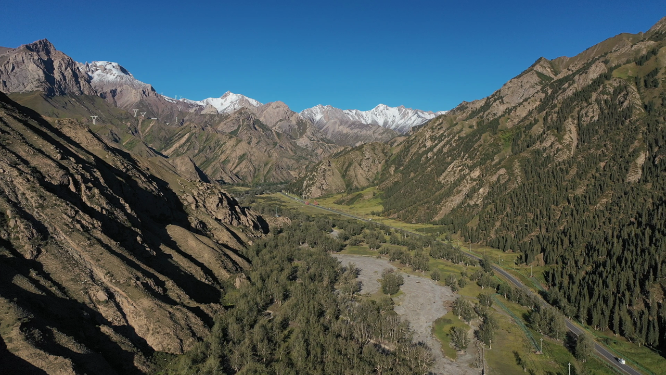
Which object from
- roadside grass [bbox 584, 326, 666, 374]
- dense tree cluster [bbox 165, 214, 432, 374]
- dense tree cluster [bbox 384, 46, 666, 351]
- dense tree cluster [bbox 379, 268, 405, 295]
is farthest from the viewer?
dense tree cluster [bbox 379, 268, 405, 295]

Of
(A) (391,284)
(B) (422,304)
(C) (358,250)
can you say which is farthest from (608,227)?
(C) (358,250)

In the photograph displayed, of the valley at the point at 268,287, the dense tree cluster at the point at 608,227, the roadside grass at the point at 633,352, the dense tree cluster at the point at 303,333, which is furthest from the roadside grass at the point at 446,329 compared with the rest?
the roadside grass at the point at 633,352

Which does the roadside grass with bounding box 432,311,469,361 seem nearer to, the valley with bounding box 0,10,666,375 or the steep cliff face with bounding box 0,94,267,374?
the valley with bounding box 0,10,666,375

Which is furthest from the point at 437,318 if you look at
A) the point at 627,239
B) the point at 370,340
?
the point at 627,239

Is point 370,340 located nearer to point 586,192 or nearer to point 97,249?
point 97,249

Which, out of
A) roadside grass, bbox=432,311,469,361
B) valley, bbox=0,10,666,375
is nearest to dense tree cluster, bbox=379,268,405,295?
valley, bbox=0,10,666,375

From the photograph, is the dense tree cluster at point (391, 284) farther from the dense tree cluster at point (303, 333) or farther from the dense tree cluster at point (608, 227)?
Answer: the dense tree cluster at point (608, 227)
